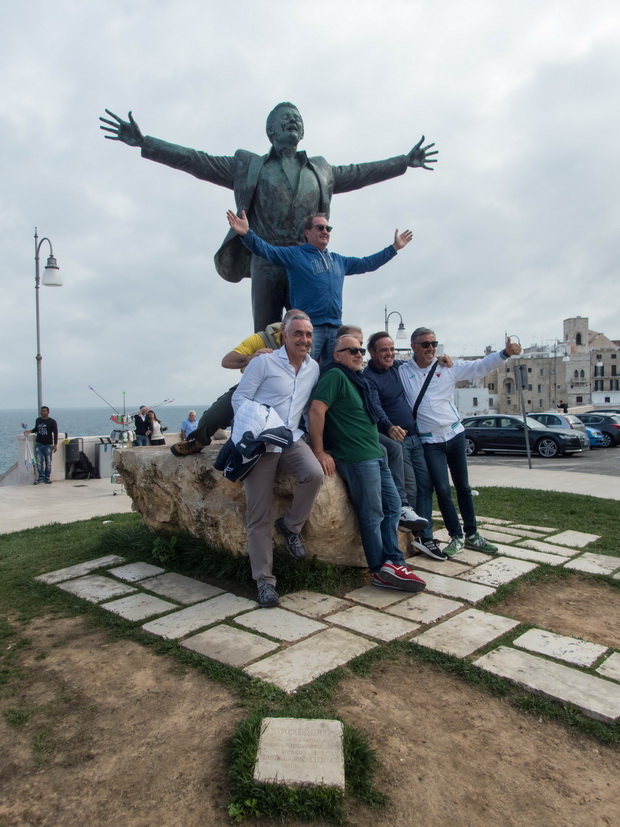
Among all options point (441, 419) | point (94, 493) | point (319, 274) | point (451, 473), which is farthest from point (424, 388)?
point (94, 493)

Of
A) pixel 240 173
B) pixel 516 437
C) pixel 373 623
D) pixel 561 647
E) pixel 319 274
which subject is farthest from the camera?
pixel 516 437

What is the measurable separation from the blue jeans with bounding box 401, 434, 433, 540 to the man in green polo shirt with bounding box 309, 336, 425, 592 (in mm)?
671

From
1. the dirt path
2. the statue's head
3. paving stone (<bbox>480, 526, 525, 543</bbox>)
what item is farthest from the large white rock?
the statue's head

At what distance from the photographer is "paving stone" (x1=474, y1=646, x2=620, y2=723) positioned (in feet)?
7.98

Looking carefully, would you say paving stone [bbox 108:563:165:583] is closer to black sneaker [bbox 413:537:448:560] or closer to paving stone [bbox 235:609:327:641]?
paving stone [bbox 235:609:327:641]

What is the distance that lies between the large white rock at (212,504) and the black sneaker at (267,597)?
1.73ft

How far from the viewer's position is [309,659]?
2822mm

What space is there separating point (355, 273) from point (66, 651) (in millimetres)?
3433

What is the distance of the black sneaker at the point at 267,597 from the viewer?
3.52 meters

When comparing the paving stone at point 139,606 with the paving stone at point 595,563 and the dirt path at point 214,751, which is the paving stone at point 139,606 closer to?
the dirt path at point 214,751

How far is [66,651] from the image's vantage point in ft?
10.1

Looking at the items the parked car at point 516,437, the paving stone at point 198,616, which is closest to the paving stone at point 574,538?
the paving stone at point 198,616

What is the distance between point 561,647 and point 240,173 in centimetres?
440

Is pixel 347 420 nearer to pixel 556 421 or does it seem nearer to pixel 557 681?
pixel 557 681
